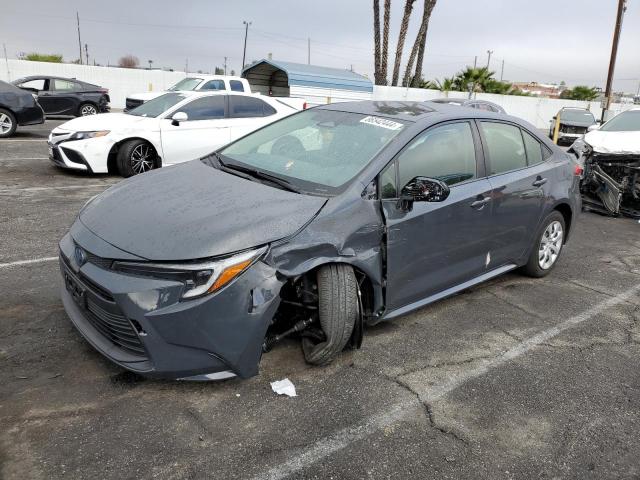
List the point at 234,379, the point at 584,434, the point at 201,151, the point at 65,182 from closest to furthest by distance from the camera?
the point at 584,434
the point at 234,379
the point at 65,182
the point at 201,151

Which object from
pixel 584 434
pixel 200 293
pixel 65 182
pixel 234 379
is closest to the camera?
pixel 200 293

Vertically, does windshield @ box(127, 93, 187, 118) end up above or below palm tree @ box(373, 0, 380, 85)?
below

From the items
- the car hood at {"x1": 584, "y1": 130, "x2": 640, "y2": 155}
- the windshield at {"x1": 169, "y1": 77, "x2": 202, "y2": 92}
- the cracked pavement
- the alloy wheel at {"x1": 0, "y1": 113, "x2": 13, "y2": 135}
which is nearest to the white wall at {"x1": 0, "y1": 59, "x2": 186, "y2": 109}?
the windshield at {"x1": 169, "y1": 77, "x2": 202, "y2": 92}

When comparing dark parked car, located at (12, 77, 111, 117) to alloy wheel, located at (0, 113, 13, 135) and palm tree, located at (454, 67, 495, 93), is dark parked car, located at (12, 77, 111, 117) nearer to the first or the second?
alloy wheel, located at (0, 113, 13, 135)

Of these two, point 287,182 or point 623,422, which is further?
point 287,182

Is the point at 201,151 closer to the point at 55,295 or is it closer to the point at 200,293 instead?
the point at 55,295

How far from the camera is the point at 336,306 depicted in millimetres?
2963

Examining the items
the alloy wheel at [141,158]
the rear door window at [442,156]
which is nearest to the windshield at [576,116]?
the alloy wheel at [141,158]

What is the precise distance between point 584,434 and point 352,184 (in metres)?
1.88

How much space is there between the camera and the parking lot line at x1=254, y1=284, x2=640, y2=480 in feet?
7.86

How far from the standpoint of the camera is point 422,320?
3.96 metres

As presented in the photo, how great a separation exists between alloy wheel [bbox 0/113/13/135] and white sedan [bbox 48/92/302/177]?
15.1ft

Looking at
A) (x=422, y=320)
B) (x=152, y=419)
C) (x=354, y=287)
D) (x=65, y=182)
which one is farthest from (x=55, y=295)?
(x=65, y=182)

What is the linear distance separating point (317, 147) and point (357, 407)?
1.80 m
